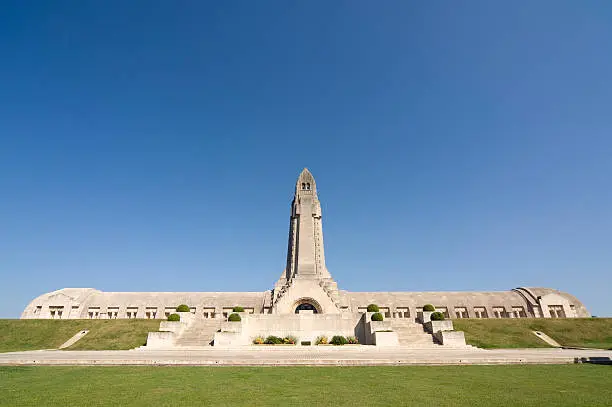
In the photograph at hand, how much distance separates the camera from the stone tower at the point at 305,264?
36.5 m

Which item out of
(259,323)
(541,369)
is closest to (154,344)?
(259,323)

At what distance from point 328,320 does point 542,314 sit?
134ft

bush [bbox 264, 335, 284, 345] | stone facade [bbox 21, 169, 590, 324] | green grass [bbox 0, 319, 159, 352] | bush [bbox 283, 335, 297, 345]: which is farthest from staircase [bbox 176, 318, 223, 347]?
stone facade [bbox 21, 169, 590, 324]

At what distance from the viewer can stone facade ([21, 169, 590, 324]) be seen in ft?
152

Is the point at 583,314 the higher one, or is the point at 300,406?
the point at 583,314

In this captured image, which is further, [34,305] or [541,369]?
[34,305]

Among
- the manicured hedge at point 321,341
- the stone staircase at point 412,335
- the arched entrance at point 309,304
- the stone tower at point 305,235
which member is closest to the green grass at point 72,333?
the arched entrance at point 309,304

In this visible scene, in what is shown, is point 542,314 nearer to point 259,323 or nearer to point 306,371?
point 259,323

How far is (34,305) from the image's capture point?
51.8 m

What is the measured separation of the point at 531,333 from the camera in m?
30.1

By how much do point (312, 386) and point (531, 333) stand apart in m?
30.9

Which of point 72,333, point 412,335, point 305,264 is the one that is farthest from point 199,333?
point 412,335

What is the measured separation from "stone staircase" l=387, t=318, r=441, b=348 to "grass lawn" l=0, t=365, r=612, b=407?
1373cm

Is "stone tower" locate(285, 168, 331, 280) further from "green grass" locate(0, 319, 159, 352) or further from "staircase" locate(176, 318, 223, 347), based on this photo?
"green grass" locate(0, 319, 159, 352)
